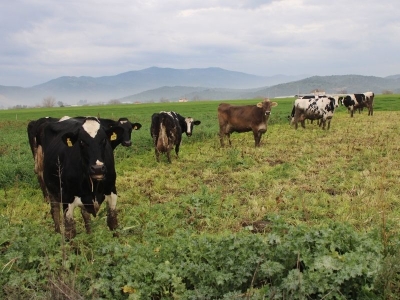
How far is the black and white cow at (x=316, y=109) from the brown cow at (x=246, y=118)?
6.11 m

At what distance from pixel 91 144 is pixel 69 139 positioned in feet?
1.09

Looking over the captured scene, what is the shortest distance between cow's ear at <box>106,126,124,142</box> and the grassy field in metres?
1.46

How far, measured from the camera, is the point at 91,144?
554cm

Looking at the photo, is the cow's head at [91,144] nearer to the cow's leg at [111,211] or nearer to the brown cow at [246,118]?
the cow's leg at [111,211]

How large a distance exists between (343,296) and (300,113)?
18396mm

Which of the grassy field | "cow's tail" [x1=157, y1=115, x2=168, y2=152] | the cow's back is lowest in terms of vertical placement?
the grassy field

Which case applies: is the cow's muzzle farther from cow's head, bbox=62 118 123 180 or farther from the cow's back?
the cow's back

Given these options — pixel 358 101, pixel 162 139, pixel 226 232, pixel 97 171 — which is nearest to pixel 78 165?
pixel 97 171

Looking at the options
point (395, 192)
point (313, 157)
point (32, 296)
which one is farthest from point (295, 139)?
point (32, 296)

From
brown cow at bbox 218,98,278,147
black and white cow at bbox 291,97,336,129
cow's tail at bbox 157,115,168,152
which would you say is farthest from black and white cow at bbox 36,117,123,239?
black and white cow at bbox 291,97,336,129

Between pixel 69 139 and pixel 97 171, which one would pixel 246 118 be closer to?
pixel 69 139

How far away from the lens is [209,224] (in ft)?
20.8

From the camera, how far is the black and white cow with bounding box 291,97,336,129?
792 inches

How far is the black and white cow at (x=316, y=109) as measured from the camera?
20.1 m
